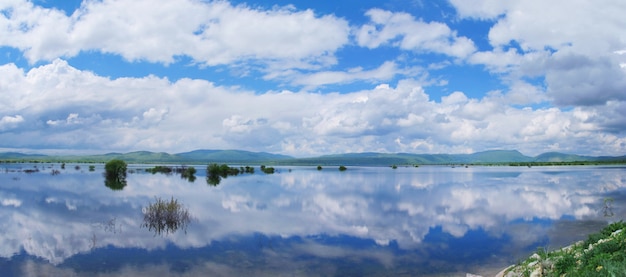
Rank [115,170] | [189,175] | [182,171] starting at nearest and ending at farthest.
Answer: [115,170] → [189,175] → [182,171]

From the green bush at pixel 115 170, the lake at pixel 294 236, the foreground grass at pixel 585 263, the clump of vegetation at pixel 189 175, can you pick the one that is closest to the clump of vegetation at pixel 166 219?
the lake at pixel 294 236

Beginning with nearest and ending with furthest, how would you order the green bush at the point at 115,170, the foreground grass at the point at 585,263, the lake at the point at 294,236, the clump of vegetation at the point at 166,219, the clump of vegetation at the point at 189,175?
the foreground grass at the point at 585,263 < the lake at the point at 294,236 < the clump of vegetation at the point at 166,219 < the green bush at the point at 115,170 < the clump of vegetation at the point at 189,175

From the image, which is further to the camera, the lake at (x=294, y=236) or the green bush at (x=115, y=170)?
the green bush at (x=115, y=170)

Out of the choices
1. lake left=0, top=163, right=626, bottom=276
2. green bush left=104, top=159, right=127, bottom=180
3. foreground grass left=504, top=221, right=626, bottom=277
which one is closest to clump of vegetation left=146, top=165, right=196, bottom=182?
green bush left=104, top=159, right=127, bottom=180

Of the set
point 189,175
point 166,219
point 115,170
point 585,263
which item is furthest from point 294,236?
point 189,175

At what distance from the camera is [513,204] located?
36406 millimetres

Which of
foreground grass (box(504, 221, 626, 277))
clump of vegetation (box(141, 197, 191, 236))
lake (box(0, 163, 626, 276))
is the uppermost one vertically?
foreground grass (box(504, 221, 626, 277))

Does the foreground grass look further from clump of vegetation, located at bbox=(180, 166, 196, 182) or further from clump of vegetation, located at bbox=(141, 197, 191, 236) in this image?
clump of vegetation, located at bbox=(180, 166, 196, 182)

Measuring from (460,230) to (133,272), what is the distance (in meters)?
18.0

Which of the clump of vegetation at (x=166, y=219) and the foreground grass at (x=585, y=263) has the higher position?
the foreground grass at (x=585, y=263)

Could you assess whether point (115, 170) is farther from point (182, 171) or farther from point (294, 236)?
point (294, 236)

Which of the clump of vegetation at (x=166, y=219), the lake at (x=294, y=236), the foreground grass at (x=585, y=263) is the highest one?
the foreground grass at (x=585, y=263)

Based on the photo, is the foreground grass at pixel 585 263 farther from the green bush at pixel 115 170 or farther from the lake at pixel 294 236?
the green bush at pixel 115 170

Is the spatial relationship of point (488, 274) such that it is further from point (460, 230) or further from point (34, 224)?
point (34, 224)
